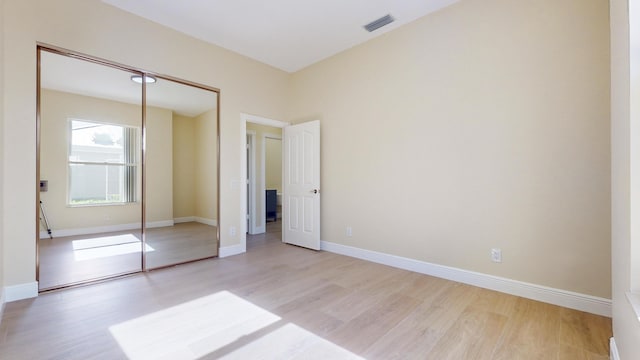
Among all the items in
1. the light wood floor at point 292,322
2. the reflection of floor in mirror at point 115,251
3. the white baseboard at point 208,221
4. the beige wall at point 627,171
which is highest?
the beige wall at point 627,171

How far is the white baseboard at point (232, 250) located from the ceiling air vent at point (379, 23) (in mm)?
3630

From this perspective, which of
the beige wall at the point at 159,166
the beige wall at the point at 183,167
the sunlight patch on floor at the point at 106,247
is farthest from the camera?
the beige wall at the point at 183,167

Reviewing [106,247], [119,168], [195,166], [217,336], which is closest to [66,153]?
[119,168]

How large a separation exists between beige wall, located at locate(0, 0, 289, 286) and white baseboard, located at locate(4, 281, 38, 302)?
0.05 metres

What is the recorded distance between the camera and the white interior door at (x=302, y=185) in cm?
430

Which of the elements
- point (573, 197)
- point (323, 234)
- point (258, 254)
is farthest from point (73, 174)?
point (573, 197)

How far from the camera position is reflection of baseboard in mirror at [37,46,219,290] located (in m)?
2.76

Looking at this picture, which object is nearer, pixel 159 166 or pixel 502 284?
pixel 502 284

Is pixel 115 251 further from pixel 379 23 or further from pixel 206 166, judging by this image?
pixel 379 23

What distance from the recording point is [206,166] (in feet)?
12.8

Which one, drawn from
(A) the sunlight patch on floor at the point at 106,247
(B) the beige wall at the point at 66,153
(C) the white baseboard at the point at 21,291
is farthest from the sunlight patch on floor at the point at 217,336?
(B) the beige wall at the point at 66,153

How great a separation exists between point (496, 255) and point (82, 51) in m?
4.86

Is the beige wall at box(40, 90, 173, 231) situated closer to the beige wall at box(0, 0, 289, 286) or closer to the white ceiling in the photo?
the beige wall at box(0, 0, 289, 286)

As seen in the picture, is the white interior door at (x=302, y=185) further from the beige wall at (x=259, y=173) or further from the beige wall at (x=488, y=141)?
the beige wall at (x=259, y=173)
